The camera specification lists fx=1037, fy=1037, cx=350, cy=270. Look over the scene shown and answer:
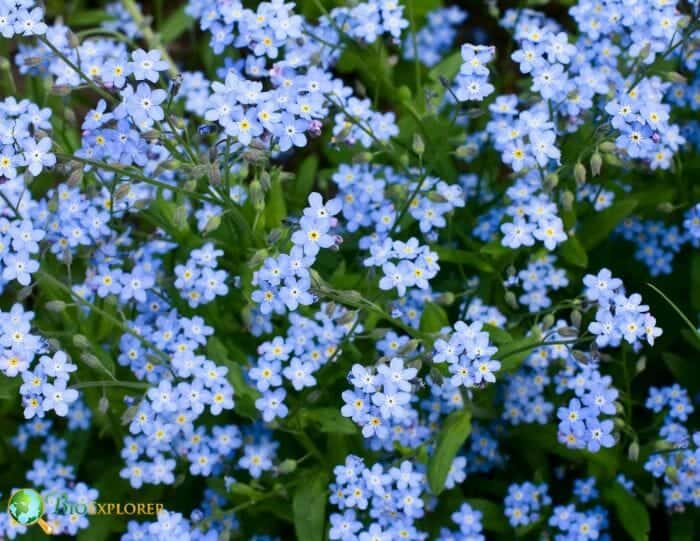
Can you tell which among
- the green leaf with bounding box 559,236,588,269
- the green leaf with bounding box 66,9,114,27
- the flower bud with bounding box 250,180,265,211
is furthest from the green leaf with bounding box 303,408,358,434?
the green leaf with bounding box 66,9,114,27

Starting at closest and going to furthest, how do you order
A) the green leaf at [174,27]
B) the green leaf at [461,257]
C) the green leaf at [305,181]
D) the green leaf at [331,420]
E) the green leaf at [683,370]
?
the green leaf at [331,420], the green leaf at [461,257], the green leaf at [683,370], the green leaf at [305,181], the green leaf at [174,27]

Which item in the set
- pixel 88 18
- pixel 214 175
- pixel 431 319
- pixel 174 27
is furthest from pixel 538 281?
pixel 88 18

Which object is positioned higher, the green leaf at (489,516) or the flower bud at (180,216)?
A: the flower bud at (180,216)

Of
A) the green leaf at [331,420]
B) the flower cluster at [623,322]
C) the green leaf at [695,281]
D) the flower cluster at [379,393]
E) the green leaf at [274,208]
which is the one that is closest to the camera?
the flower cluster at [623,322]

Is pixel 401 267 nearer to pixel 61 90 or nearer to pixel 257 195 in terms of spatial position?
pixel 257 195

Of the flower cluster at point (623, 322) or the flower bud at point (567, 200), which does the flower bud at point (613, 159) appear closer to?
the flower bud at point (567, 200)

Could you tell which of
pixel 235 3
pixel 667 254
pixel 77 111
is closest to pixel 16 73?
pixel 77 111

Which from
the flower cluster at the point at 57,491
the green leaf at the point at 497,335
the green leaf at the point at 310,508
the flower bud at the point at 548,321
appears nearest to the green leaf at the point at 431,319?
the green leaf at the point at 497,335
